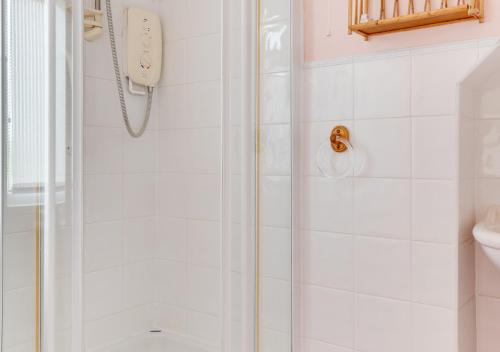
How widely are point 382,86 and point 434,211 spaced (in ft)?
1.34

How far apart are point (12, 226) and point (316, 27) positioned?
112cm

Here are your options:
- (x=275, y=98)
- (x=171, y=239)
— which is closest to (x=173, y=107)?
(x=275, y=98)

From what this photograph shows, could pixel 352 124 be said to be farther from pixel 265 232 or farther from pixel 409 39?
pixel 265 232

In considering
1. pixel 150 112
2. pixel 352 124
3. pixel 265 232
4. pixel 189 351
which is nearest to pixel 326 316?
pixel 265 232

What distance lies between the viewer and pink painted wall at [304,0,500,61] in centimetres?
126

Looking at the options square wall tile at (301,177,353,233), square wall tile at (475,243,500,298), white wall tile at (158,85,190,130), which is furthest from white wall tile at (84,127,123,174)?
square wall tile at (475,243,500,298)

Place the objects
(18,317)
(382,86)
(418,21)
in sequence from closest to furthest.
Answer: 1. (18,317)
2. (418,21)
3. (382,86)

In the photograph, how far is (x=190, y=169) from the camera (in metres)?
1.54

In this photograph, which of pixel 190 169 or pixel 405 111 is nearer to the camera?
pixel 405 111

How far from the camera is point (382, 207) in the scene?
1419 millimetres

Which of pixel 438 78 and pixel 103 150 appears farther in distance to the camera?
pixel 103 150

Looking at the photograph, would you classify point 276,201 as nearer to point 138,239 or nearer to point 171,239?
point 171,239

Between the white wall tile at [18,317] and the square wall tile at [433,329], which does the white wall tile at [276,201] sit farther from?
the white wall tile at [18,317]

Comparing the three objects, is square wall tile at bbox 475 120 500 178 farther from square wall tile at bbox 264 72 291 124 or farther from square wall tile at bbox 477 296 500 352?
square wall tile at bbox 264 72 291 124
